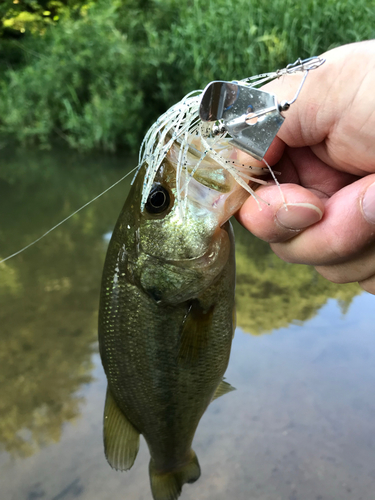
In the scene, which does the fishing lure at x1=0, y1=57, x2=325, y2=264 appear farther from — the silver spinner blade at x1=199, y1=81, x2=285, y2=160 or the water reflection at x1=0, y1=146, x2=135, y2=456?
the water reflection at x1=0, y1=146, x2=135, y2=456

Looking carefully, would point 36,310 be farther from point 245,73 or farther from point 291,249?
point 245,73

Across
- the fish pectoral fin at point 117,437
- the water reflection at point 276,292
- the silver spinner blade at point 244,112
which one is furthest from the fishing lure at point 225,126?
the water reflection at point 276,292

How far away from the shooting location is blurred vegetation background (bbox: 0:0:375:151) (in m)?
5.87

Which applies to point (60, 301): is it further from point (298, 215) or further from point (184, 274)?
point (298, 215)

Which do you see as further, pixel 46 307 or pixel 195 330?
pixel 46 307

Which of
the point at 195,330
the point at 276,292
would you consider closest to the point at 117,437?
the point at 195,330

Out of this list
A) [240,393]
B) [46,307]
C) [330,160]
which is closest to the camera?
[330,160]

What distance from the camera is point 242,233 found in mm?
4547

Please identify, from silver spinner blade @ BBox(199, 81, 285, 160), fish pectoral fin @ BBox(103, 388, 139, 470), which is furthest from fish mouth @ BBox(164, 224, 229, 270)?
fish pectoral fin @ BBox(103, 388, 139, 470)

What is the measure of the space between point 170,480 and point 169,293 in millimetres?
944

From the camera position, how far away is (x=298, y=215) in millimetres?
1254

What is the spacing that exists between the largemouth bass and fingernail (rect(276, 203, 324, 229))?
0.13m

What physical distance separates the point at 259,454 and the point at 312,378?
61cm

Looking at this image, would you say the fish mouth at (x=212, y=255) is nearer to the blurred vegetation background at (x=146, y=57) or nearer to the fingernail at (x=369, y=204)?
the fingernail at (x=369, y=204)
